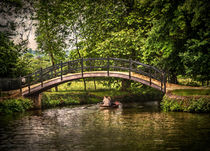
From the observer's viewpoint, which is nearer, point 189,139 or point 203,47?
point 189,139

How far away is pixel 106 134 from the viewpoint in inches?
457

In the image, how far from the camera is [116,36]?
24.0 metres

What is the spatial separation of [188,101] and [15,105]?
12.5 m

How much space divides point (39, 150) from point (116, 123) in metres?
6.05

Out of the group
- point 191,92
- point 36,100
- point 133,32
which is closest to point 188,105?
point 191,92

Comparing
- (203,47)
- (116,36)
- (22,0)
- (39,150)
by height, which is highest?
(22,0)

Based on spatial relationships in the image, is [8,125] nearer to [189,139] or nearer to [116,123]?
[116,123]

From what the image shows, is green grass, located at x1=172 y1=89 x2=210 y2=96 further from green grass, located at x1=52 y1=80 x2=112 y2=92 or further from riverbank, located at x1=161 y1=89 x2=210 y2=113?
green grass, located at x1=52 y1=80 x2=112 y2=92

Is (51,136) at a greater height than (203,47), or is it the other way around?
(203,47)

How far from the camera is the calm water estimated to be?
9.48m

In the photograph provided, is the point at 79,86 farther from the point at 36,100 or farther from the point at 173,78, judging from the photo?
the point at 173,78

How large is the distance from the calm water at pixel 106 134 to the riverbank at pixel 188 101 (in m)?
0.82

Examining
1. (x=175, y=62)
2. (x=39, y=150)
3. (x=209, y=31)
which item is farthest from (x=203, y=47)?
(x=39, y=150)

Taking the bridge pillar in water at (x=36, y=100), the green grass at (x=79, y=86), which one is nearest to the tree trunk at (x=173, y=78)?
the green grass at (x=79, y=86)
